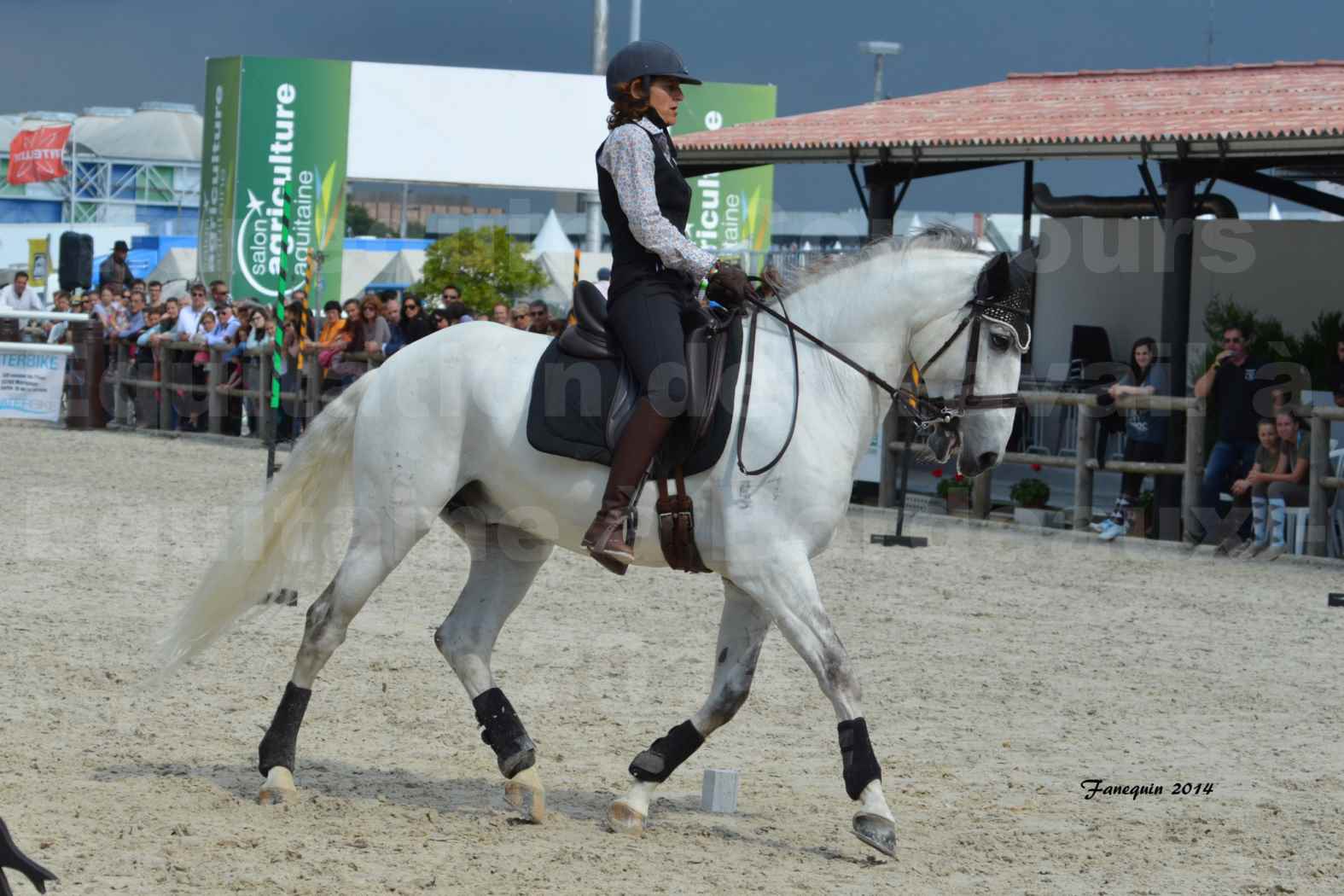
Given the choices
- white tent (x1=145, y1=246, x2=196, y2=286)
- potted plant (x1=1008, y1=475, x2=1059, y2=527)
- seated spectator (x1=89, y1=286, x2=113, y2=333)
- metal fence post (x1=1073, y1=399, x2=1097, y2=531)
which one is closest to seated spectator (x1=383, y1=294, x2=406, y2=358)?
seated spectator (x1=89, y1=286, x2=113, y2=333)

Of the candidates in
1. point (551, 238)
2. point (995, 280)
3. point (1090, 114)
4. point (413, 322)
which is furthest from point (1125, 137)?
point (551, 238)

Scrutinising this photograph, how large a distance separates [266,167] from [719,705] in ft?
102

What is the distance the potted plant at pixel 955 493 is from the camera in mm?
15656

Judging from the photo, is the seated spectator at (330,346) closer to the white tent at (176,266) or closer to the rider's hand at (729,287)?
the rider's hand at (729,287)

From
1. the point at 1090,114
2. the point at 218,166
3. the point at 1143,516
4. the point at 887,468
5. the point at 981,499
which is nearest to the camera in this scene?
the point at 1143,516

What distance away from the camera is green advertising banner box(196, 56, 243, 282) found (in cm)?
3478

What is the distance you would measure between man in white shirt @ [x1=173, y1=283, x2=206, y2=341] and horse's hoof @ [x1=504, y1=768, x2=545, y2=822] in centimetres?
1690

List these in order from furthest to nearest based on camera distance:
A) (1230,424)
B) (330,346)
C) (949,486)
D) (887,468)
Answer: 1. (330,346)
2. (887,468)
3. (949,486)
4. (1230,424)

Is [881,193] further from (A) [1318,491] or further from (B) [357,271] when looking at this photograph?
(B) [357,271]

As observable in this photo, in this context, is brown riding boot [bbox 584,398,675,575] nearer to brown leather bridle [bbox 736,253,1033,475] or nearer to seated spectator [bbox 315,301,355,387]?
brown leather bridle [bbox 736,253,1033,475]

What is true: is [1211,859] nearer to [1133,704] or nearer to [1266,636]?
[1133,704]

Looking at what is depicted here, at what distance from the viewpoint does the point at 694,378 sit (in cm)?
546

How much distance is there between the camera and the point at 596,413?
5551 millimetres

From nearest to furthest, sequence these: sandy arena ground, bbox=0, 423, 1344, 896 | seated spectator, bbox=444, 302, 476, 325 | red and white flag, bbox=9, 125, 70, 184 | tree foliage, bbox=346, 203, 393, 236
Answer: sandy arena ground, bbox=0, 423, 1344, 896
seated spectator, bbox=444, 302, 476, 325
red and white flag, bbox=9, 125, 70, 184
tree foliage, bbox=346, 203, 393, 236
